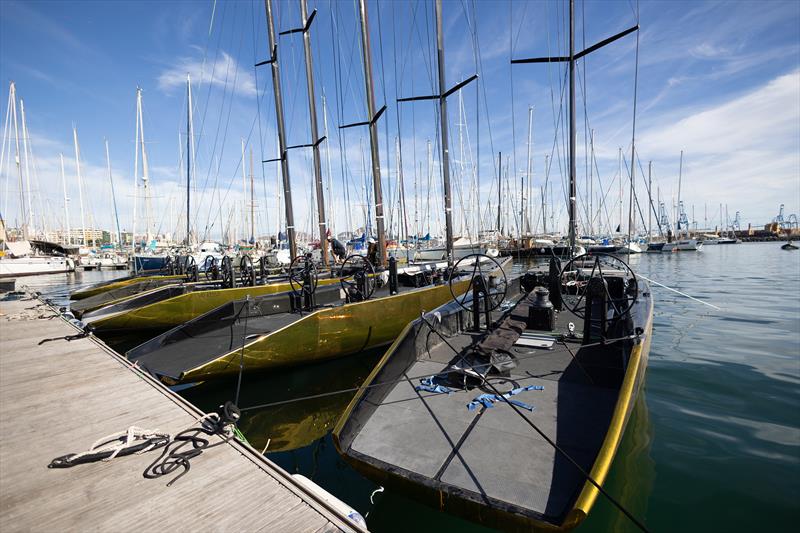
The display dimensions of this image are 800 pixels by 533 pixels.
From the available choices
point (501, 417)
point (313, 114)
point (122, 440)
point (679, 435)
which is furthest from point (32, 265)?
point (679, 435)

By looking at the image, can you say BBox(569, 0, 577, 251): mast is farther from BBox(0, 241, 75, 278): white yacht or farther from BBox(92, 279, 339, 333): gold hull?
BBox(0, 241, 75, 278): white yacht

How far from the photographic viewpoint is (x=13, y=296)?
15.2m

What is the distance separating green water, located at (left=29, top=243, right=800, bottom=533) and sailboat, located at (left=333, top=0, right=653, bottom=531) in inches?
27.8

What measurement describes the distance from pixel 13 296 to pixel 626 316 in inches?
868

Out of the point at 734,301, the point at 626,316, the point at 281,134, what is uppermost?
the point at 281,134

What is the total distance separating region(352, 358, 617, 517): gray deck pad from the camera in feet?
8.37

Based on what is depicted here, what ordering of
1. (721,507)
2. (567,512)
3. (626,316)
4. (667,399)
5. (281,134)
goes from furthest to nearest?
1. (281,134)
2. (667,399)
3. (626,316)
4. (721,507)
5. (567,512)

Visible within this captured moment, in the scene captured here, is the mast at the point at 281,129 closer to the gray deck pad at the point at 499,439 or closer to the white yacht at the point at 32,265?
the gray deck pad at the point at 499,439

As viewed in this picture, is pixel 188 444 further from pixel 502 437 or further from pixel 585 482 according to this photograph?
pixel 585 482

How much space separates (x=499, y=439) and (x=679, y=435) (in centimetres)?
278

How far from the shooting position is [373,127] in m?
12.2

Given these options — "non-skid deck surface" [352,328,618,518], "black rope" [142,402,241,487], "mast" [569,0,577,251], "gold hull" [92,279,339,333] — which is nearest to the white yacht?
"gold hull" [92,279,339,333]

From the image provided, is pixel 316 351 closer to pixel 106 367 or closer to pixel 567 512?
pixel 106 367

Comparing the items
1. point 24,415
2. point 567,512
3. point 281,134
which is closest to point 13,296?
point 281,134
